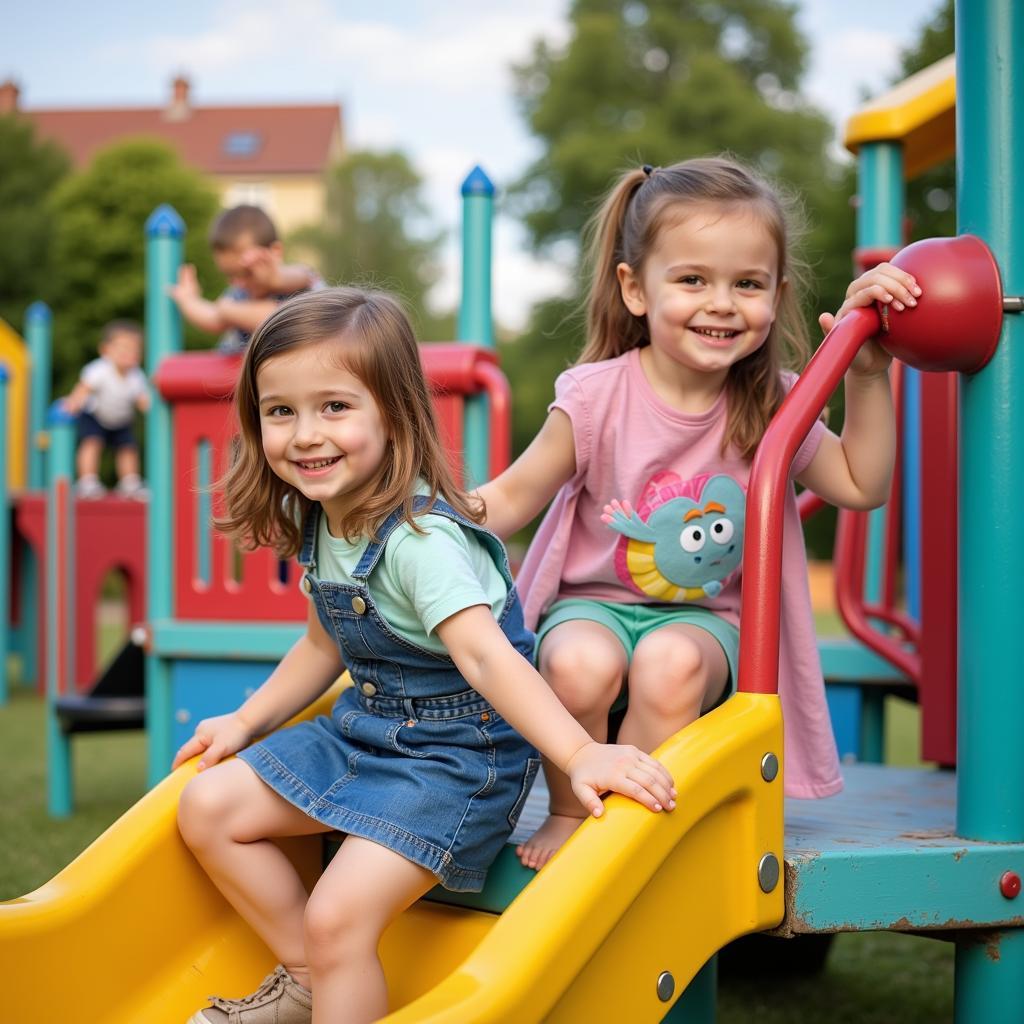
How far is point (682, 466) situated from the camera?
6.09 ft

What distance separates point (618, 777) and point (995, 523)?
0.60 m

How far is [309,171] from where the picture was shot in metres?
35.0

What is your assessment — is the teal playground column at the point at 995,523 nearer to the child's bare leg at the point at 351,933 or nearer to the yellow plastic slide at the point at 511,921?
the yellow plastic slide at the point at 511,921

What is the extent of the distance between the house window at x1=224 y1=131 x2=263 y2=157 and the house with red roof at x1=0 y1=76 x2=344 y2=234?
0.09 feet

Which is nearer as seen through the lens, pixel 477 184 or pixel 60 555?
pixel 477 184

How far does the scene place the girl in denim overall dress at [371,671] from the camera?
1.52m

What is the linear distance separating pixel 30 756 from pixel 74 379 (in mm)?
16241

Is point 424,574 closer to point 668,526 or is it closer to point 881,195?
point 668,526

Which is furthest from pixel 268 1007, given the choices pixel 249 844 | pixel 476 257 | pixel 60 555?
pixel 60 555

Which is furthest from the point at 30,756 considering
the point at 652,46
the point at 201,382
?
the point at 652,46

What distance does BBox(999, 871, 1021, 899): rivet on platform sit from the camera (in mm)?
1602

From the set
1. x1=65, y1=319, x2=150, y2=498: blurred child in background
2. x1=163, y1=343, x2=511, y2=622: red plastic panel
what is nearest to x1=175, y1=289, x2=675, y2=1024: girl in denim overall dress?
x1=163, y1=343, x2=511, y2=622: red plastic panel

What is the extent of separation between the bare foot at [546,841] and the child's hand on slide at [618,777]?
0.21 m

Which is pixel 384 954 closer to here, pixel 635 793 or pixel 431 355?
pixel 635 793
